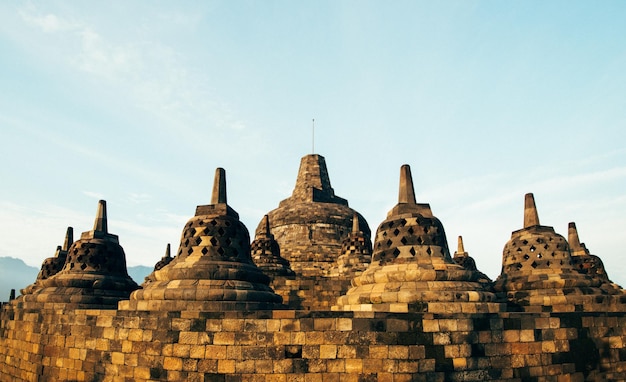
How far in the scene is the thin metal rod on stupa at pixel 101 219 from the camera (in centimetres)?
1411

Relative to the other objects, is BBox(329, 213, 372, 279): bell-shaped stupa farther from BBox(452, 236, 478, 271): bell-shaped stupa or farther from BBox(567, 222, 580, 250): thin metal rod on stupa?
BBox(567, 222, 580, 250): thin metal rod on stupa

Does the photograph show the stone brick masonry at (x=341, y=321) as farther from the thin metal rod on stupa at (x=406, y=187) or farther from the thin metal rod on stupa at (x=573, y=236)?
the thin metal rod on stupa at (x=573, y=236)

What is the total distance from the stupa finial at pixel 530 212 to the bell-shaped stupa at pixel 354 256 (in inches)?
329

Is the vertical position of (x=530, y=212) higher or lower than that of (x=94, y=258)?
higher

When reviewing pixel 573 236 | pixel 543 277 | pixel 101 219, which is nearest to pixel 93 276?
pixel 101 219

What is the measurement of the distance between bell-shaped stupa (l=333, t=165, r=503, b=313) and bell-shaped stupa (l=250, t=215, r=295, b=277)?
8.54 meters

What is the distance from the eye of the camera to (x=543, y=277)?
12102 millimetres

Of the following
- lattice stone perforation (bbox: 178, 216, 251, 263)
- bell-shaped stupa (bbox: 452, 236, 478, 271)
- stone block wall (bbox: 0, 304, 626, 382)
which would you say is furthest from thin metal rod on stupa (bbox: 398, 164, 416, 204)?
bell-shaped stupa (bbox: 452, 236, 478, 271)

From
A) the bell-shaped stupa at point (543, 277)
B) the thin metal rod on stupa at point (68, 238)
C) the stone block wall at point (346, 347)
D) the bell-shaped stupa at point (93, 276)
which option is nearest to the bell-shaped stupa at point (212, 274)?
the stone block wall at point (346, 347)

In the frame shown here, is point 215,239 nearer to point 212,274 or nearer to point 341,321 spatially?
point 212,274

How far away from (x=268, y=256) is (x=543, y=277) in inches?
443

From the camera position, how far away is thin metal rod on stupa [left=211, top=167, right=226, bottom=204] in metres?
11.0

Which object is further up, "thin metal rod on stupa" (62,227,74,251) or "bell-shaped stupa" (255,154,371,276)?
"bell-shaped stupa" (255,154,371,276)

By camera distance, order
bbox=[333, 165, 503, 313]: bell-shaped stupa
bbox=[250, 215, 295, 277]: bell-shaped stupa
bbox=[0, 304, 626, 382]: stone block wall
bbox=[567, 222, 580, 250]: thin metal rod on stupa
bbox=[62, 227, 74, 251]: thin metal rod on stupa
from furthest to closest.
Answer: bbox=[250, 215, 295, 277]: bell-shaped stupa
bbox=[62, 227, 74, 251]: thin metal rod on stupa
bbox=[567, 222, 580, 250]: thin metal rod on stupa
bbox=[333, 165, 503, 313]: bell-shaped stupa
bbox=[0, 304, 626, 382]: stone block wall
